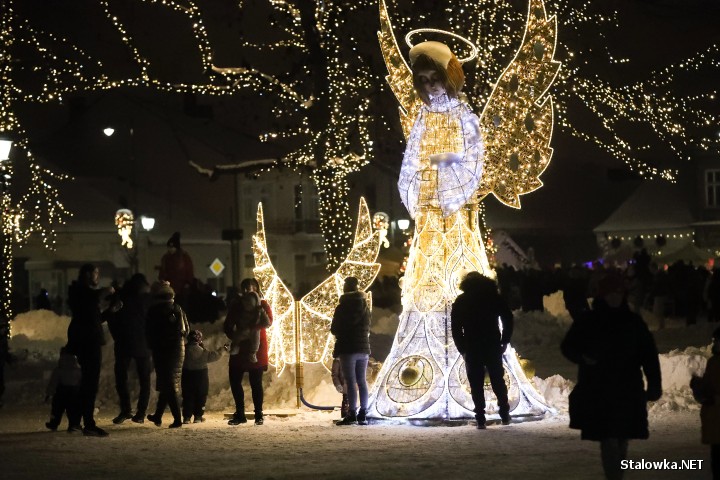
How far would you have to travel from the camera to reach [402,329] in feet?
49.7

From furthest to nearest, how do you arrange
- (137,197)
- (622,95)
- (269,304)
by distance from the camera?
(137,197) → (622,95) → (269,304)

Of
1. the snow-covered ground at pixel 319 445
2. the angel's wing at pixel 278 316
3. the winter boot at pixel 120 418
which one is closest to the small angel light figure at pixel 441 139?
the snow-covered ground at pixel 319 445

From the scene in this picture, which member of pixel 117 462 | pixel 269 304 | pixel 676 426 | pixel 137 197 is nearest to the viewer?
pixel 117 462

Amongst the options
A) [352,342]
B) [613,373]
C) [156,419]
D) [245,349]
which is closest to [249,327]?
[245,349]

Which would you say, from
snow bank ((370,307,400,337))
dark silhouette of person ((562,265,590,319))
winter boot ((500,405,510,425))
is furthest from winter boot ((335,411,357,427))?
snow bank ((370,307,400,337))

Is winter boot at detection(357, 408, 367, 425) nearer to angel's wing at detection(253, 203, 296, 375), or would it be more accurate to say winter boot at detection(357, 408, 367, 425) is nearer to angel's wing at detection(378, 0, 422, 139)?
angel's wing at detection(253, 203, 296, 375)

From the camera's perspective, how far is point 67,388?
14.9 metres

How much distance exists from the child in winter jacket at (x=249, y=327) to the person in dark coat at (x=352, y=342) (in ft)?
3.04

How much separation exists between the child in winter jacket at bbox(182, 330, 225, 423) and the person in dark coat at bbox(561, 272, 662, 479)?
24.6 ft

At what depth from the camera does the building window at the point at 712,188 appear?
55906mm

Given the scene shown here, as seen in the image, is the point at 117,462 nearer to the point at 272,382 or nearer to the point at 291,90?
the point at 272,382

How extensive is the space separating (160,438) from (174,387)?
125cm

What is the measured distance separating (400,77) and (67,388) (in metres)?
5.14

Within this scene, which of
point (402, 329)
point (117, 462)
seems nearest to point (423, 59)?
point (402, 329)
